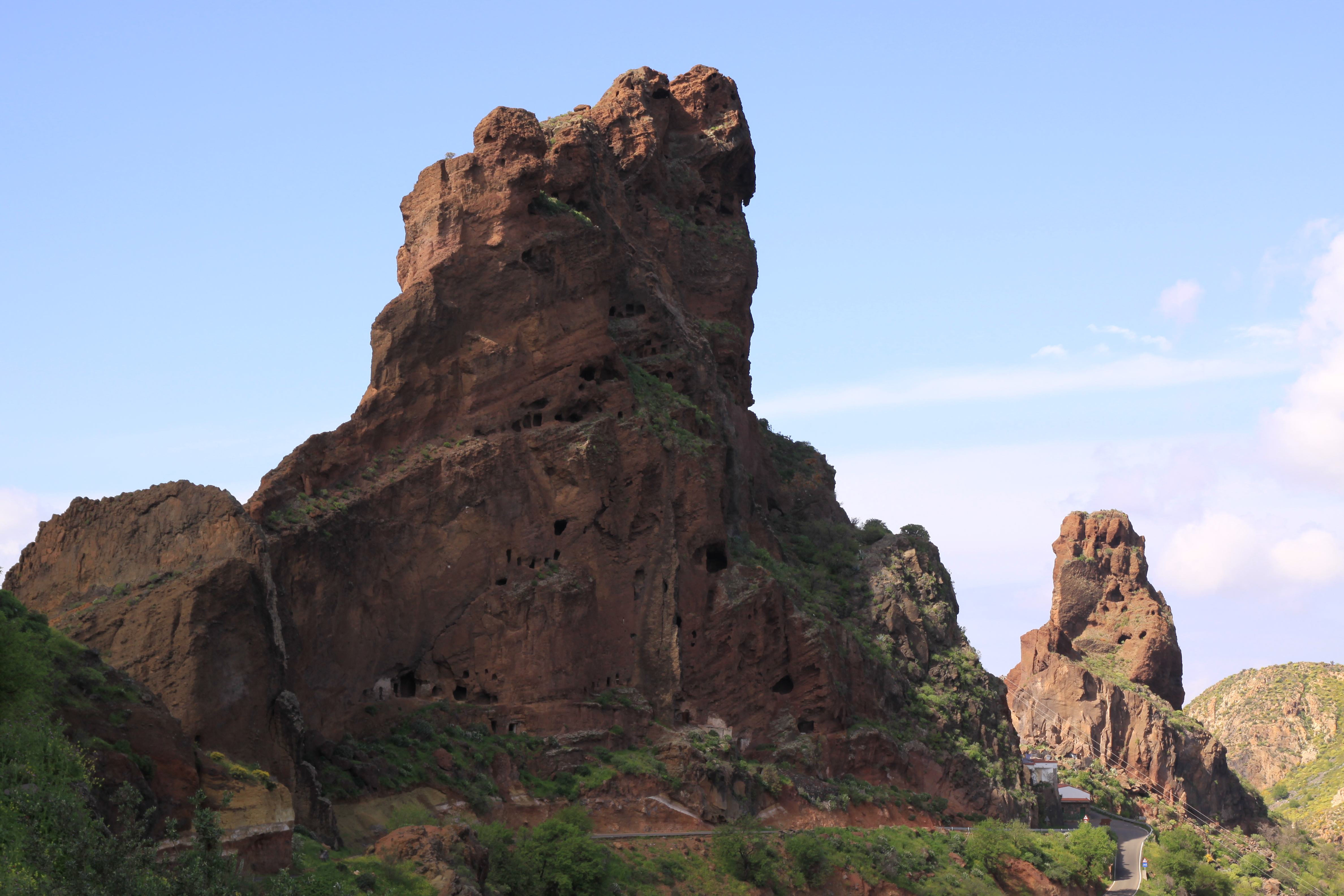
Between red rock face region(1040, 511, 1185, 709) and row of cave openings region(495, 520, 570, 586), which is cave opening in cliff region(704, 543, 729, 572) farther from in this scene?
red rock face region(1040, 511, 1185, 709)

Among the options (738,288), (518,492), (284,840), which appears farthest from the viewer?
(738,288)

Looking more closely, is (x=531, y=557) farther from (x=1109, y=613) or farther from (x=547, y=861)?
(x=1109, y=613)

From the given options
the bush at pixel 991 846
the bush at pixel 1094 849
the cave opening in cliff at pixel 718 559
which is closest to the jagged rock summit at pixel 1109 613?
the bush at pixel 1094 849

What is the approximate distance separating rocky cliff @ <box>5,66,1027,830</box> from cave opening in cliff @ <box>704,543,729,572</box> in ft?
0.39

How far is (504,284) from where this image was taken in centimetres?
6538

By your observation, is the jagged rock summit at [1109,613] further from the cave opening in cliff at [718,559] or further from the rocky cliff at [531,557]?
the cave opening in cliff at [718,559]

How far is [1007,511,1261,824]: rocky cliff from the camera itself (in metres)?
122

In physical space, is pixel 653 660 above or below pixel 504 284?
below

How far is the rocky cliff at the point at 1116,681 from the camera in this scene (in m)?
122

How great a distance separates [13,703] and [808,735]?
138 ft

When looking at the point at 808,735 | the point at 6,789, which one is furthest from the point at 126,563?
the point at 808,735

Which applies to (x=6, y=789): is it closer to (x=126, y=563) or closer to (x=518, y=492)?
(x=126, y=563)

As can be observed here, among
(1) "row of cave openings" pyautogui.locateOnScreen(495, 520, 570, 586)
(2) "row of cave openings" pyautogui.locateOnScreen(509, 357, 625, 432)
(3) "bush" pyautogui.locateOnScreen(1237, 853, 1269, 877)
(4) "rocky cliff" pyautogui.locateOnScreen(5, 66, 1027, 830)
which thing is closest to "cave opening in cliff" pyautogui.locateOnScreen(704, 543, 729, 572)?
(4) "rocky cliff" pyautogui.locateOnScreen(5, 66, 1027, 830)

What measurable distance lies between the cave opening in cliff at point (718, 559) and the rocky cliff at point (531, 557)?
0.12 meters
